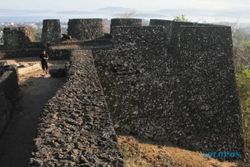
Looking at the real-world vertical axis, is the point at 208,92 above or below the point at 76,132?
below

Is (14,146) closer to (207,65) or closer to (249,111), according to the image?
(207,65)

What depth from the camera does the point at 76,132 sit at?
7.91 m

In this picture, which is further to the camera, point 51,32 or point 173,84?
point 51,32

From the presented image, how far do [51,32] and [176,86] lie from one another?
53.6 feet

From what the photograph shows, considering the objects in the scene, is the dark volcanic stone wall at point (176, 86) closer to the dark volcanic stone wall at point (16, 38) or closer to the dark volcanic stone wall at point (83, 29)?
the dark volcanic stone wall at point (83, 29)

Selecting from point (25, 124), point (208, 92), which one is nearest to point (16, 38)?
point (25, 124)

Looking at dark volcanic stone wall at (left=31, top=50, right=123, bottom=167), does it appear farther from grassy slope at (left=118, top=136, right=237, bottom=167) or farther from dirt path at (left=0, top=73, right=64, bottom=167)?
grassy slope at (left=118, top=136, right=237, bottom=167)

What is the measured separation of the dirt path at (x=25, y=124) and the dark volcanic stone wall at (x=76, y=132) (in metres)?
0.78

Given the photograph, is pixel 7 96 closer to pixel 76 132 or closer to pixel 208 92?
pixel 208 92

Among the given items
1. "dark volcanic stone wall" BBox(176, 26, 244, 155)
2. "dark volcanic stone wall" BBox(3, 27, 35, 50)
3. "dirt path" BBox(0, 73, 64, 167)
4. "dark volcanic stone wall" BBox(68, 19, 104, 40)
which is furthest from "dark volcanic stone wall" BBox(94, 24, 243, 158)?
"dark volcanic stone wall" BBox(3, 27, 35, 50)

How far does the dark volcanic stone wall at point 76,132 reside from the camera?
21.9 ft

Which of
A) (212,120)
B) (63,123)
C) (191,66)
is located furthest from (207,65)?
(63,123)

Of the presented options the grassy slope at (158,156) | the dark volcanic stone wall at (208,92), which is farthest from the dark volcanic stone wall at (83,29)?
the grassy slope at (158,156)

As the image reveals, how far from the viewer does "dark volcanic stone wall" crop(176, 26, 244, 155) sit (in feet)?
55.3
